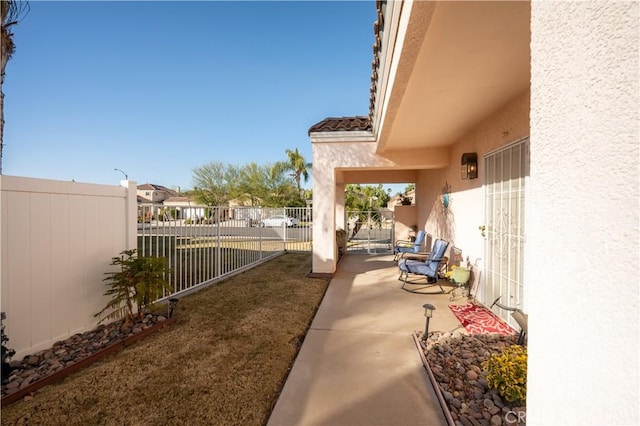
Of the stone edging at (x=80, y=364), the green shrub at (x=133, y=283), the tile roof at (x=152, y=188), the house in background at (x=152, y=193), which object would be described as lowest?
the stone edging at (x=80, y=364)

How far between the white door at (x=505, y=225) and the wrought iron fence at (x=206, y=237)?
19.7 feet

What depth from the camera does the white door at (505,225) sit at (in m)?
4.14

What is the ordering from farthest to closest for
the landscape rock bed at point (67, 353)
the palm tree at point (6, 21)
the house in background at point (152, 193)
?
the house in background at point (152, 193) < the palm tree at point (6, 21) < the landscape rock bed at point (67, 353)

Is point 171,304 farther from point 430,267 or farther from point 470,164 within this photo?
point 470,164

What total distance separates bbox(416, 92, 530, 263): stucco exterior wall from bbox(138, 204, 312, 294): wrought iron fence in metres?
5.39

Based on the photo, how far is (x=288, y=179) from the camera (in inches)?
1218

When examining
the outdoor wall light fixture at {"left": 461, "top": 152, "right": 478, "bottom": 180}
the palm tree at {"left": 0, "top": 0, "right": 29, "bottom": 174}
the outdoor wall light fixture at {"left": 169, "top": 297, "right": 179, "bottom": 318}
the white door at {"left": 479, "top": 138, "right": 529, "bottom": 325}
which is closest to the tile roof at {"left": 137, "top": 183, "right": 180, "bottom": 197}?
the palm tree at {"left": 0, "top": 0, "right": 29, "bottom": 174}

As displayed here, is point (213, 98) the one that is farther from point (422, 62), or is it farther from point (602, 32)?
point (602, 32)

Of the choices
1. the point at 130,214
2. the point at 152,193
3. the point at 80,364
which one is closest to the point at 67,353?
the point at 80,364

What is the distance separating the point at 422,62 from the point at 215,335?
15.4 ft

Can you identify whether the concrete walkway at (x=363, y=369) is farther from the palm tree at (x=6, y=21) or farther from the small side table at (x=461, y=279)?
the palm tree at (x=6, y=21)

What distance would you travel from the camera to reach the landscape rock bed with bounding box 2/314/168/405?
283cm

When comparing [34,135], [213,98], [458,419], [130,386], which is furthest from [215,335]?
[34,135]

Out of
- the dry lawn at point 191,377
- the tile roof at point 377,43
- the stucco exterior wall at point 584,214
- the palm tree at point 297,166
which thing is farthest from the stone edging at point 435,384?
the palm tree at point 297,166
